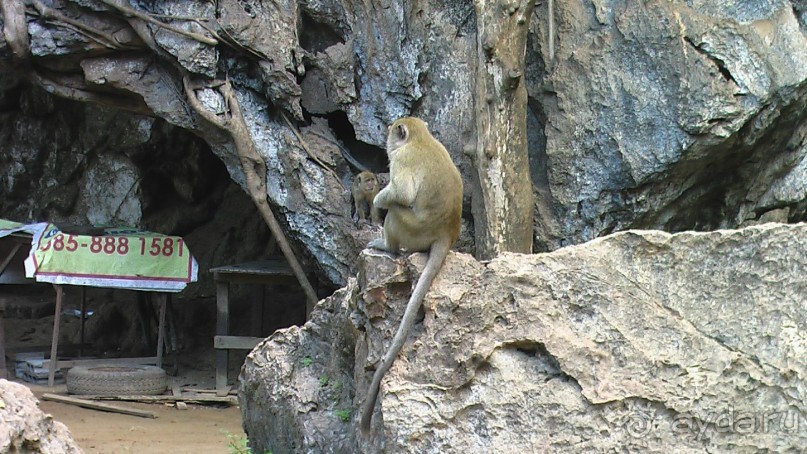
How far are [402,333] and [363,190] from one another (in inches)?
211

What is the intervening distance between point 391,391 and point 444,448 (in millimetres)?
360

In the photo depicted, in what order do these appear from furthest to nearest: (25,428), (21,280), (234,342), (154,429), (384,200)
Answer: (21,280) < (234,342) < (154,429) < (384,200) < (25,428)

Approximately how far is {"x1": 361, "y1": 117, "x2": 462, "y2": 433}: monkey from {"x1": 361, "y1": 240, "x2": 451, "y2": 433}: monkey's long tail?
31 centimetres

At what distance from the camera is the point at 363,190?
9547 millimetres

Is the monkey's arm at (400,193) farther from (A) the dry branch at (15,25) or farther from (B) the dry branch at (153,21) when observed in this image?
(A) the dry branch at (15,25)

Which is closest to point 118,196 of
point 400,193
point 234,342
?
point 234,342

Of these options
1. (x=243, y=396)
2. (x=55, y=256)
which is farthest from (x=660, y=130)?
(x=55, y=256)

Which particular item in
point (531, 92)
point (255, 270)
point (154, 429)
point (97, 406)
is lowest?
point (154, 429)

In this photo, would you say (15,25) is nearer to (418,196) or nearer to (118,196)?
(118,196)

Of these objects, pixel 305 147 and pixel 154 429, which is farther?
pixel 305 147

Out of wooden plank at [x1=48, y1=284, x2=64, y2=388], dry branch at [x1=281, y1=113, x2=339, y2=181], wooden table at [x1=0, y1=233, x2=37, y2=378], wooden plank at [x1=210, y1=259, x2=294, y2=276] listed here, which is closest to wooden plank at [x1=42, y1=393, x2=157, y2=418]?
wooden plank at [x1=48, y1=284, x2=64, y2=388]

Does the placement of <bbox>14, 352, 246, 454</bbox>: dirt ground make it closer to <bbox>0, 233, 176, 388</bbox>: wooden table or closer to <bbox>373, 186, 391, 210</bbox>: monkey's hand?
<bbox>0, 233, 176, 388</bbox>: wooden table

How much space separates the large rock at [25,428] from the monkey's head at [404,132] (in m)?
2.53

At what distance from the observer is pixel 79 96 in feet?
32.9
